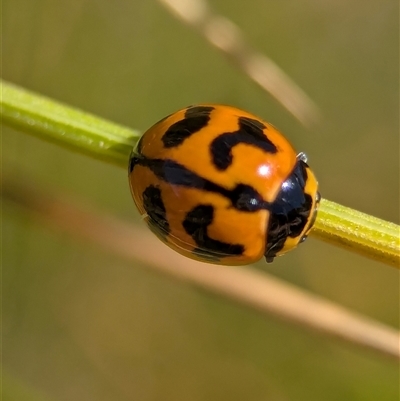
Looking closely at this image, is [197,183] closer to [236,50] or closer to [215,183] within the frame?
[215,183]

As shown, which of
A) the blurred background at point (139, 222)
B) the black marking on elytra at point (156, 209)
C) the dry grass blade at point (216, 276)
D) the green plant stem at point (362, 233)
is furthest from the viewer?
the blurred background at point (139, 222)

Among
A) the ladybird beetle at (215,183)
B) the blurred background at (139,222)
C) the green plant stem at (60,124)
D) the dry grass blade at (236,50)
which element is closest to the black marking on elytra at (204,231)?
the ladybird beetle at (215,183)

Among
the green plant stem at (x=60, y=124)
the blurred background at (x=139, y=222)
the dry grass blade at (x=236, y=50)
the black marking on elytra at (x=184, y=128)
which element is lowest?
the blurred background at (x=139, y=222)

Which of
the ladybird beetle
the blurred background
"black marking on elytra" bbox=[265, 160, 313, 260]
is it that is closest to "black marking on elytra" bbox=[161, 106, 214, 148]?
the ladybird beetle

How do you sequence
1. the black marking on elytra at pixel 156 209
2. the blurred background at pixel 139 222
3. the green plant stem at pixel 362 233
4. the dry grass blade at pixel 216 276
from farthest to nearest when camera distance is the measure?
the blurred background at pixel 139 222, the dry grass blade at pixel 216 276, the black marking on elytra at pixel 156 209, the green plant stem at pixel 362 233

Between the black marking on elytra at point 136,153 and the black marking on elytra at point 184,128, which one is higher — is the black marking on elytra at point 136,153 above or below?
below

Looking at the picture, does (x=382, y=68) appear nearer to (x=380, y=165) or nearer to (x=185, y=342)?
(x=380, y=165)

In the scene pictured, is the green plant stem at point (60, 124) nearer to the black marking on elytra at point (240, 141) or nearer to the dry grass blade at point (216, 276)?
the black marking on elytra at point (240, 141)

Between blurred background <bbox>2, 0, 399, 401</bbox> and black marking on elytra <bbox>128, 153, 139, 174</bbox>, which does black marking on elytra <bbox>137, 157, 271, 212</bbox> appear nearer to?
black marking on elytra <bbox>128, 153, 139, 174</bbox>
